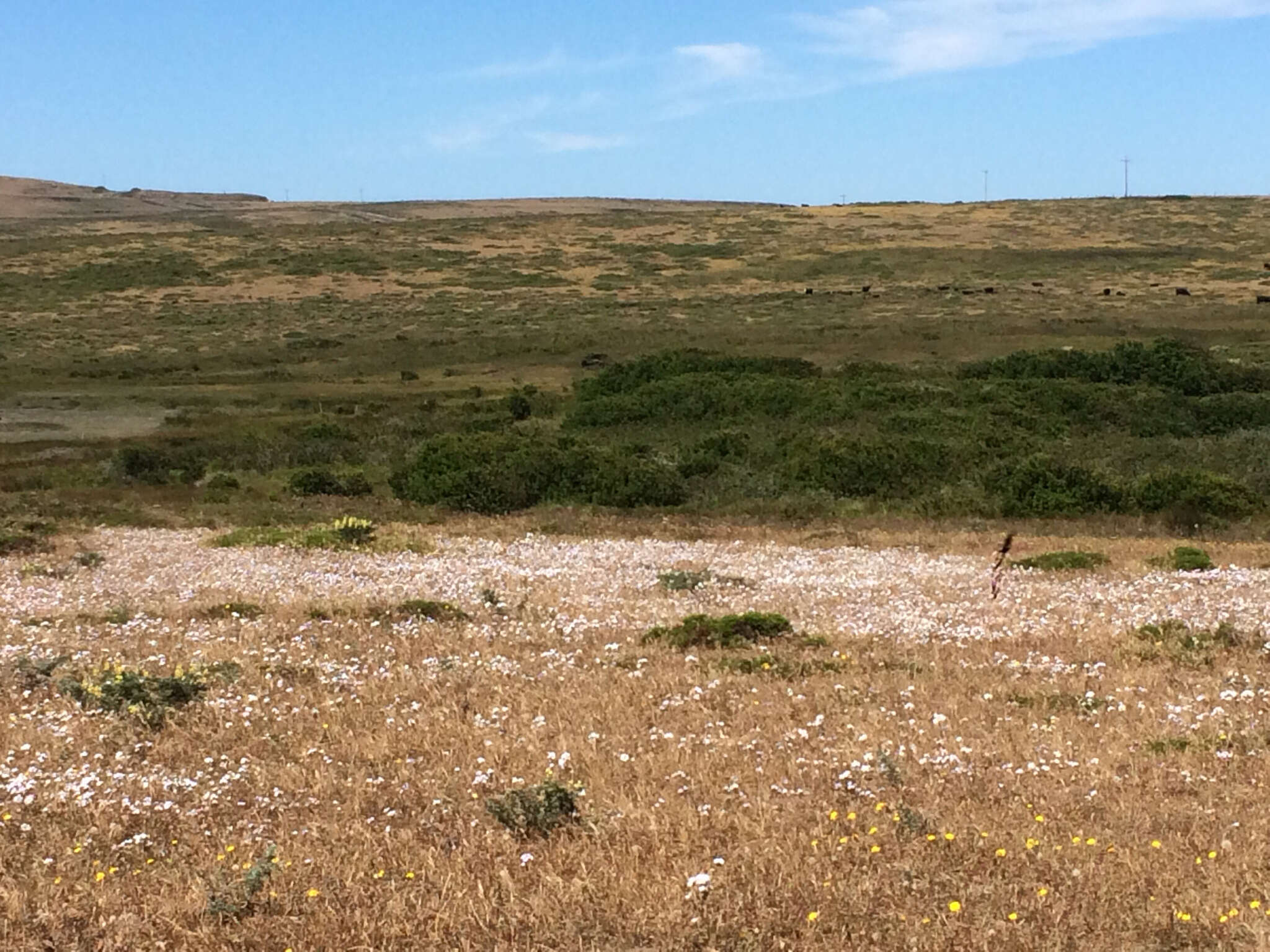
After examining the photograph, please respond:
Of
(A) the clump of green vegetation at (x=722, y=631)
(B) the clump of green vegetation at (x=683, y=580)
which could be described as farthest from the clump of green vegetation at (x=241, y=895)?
(B) the clump of green vegetation at (x=683, y=580)

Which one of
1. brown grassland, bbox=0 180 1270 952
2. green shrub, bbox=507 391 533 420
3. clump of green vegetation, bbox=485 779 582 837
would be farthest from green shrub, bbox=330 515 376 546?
green shrub, bbox=507 391 533 420

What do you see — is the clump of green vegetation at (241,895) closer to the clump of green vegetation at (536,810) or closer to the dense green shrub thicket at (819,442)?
the clump of green vegetation at (536,810)

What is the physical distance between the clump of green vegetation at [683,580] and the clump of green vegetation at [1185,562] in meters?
7.46

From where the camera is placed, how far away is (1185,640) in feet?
42.7

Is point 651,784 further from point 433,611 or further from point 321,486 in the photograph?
point 321,486

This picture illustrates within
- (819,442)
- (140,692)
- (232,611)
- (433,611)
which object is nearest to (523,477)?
(819,442)

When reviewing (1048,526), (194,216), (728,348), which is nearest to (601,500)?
(1048,526)

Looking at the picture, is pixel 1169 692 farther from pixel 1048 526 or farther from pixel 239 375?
pixel 239 375

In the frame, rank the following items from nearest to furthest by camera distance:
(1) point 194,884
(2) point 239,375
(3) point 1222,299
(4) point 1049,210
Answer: (1) point 194,884 < (2) point 239,375 < (3) point 1222,299 < (4) point 1049,210

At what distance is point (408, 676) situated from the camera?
467 inches

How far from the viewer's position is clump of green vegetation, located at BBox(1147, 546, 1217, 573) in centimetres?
1997

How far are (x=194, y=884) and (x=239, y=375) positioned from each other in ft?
207

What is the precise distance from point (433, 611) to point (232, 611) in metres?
2.62

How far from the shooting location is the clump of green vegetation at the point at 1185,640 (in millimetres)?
12492
